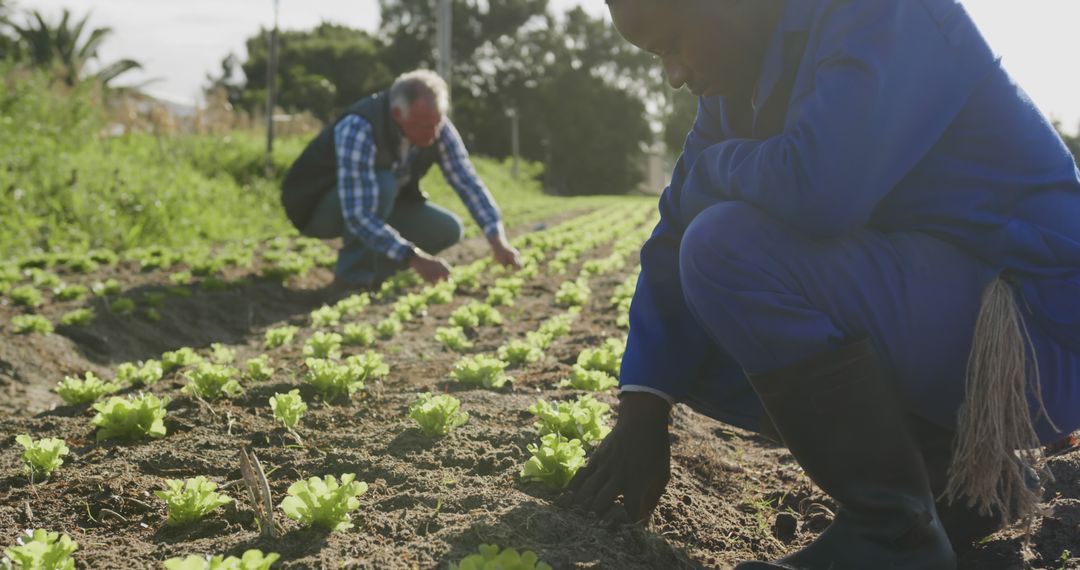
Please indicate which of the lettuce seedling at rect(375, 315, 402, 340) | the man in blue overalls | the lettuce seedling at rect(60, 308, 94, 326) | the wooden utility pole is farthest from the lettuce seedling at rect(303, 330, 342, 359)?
the wooden utility pole

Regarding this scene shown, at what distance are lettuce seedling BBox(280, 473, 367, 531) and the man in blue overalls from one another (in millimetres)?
823

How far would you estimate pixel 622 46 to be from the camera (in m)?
52.8

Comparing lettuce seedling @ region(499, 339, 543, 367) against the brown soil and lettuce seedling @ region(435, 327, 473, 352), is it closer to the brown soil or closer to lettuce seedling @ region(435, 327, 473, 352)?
the brown soil

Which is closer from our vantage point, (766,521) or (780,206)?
(780,206)

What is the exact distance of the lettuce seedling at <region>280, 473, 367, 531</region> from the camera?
1782mm

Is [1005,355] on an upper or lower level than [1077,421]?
upper

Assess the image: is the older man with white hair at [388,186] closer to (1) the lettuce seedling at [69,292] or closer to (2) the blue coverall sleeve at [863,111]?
(1) the lettuce seedling at [69,292]

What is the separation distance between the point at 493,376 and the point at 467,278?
10.5 ft

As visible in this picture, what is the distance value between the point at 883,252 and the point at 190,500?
1564 millimetres

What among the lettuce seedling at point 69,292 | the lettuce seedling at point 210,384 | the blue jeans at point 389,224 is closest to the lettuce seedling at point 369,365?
the lettuce seedling at point 210,384

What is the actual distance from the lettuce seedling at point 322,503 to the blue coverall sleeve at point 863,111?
1.05 meters

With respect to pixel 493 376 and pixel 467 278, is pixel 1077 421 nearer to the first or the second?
pixel 493 376

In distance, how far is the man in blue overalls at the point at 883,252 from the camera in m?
1.60

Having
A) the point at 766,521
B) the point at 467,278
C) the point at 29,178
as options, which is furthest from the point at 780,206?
the point at 29,178
